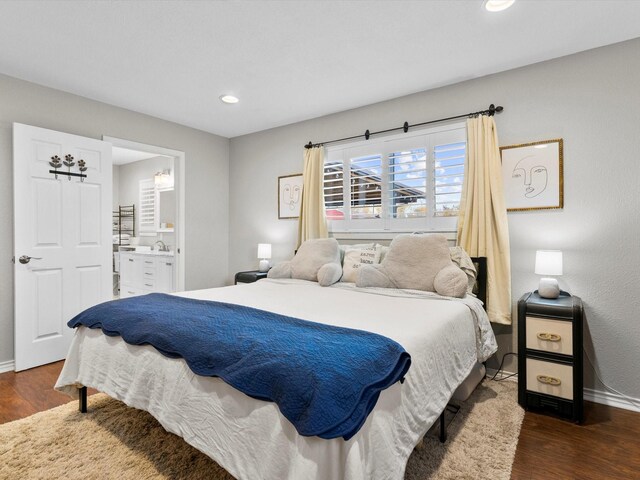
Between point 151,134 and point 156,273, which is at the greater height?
point 151,134

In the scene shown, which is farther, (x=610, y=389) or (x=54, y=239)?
(x=54, y=239)

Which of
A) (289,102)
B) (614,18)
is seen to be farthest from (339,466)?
(289,102)

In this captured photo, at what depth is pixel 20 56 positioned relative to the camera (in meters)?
2.67

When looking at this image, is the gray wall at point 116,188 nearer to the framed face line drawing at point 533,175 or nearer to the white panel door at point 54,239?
the white panel door at point 54,239

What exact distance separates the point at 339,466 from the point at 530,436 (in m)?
1.62

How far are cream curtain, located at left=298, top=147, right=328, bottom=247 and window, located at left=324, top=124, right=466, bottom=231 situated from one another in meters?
0.10

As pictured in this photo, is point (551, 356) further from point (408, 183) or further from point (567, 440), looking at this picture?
point (408, 183)

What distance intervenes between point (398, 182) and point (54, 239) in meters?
3.34

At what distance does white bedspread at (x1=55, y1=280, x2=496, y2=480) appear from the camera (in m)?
1.12

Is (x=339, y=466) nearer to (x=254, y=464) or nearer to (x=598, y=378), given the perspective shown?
(x=254, y=464)

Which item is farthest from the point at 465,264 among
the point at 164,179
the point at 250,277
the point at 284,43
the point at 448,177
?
the point at 164,179

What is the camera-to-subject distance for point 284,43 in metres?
2.48

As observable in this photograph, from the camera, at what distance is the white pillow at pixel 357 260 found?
3.13 metres

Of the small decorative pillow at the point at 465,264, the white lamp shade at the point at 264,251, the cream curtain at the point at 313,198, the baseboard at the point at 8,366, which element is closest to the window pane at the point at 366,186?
the cream curtain at the point at 313,198
